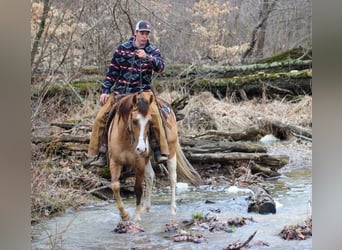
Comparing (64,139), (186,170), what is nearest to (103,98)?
(64,139)

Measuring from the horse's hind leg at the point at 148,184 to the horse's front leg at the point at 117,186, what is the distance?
0.51ft

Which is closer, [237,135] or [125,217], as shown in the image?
[125,217]

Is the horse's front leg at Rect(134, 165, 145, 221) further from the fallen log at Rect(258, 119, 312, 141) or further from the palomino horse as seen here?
the fallen log at Rect(258, 119, 312, 141)

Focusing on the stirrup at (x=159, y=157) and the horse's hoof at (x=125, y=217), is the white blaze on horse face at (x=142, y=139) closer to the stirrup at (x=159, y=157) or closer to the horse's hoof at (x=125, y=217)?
the stirrup at (x=159, y=157)

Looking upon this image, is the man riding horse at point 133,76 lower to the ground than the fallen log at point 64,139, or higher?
higher

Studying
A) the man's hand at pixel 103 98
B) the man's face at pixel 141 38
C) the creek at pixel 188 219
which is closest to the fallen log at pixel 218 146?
the creek at pixel 188 219

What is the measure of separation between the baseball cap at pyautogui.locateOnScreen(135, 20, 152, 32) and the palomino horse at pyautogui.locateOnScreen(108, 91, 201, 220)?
0.47 m

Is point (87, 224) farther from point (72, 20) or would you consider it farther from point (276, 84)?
point (276, 84)

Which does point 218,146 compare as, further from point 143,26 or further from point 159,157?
point 143,26

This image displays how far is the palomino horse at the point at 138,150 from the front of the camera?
3295 mm

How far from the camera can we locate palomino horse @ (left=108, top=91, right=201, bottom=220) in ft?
10.8

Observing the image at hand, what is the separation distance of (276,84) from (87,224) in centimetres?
179

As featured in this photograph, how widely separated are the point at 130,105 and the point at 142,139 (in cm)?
27

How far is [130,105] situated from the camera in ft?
10.8
